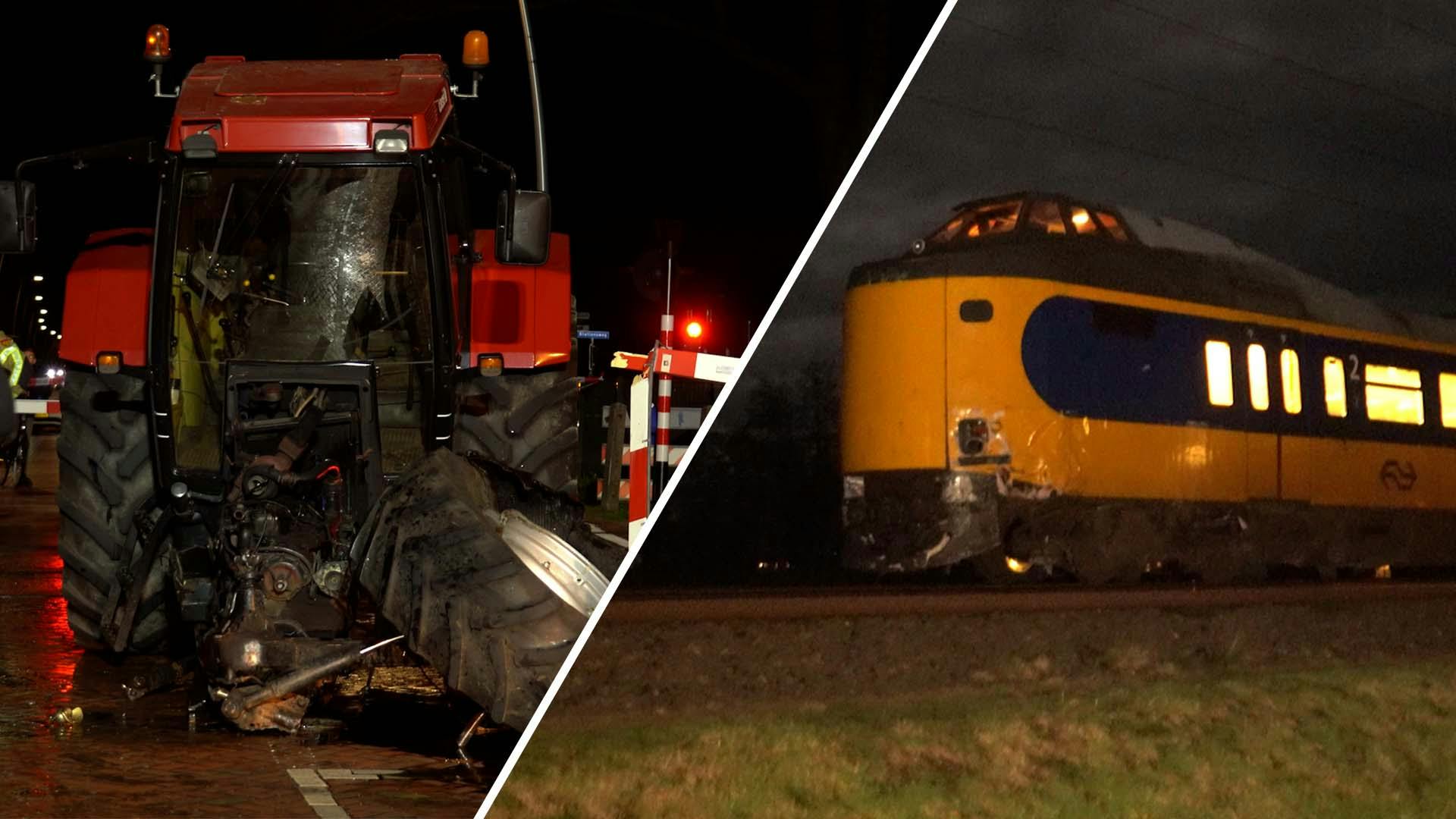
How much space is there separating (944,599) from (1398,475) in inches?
202

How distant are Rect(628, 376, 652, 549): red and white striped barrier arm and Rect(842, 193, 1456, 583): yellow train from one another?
1.71 meters

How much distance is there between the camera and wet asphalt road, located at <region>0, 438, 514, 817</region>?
482cm

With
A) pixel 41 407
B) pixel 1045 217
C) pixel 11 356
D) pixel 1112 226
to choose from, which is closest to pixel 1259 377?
pixel 1112 226

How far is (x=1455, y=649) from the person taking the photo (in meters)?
6.88

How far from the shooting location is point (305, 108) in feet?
22.5

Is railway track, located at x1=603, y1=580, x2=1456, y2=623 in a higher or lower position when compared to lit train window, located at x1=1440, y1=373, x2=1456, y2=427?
lower

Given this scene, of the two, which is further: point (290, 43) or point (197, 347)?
point (290, 43)

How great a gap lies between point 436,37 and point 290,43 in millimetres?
2703

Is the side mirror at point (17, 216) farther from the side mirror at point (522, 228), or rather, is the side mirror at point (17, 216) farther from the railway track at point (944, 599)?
the railway track at point (944, 599)

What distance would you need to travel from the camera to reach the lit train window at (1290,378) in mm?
11172

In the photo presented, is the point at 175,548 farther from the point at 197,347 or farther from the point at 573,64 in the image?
the point at 573,64

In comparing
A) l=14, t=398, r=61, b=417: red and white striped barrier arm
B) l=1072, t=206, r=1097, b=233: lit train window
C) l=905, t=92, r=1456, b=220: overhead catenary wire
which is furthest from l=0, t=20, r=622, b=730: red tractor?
l=1072, t=206, r=1097, b=233: lit train window

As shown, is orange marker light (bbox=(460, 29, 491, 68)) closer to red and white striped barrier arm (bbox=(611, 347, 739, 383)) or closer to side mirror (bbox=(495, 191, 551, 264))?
side mirror (bbox=(495, 191, 551, 264))

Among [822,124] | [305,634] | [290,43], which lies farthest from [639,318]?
[305,634]
